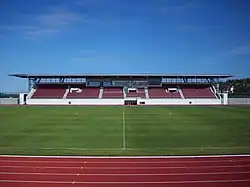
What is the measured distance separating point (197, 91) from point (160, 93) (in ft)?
14.6

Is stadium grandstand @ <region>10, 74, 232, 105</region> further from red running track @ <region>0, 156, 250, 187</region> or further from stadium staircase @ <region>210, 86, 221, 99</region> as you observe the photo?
red running track @ <region>0, 156, 250, 187</region>

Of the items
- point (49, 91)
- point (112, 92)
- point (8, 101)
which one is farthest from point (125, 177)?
point (49, 91)

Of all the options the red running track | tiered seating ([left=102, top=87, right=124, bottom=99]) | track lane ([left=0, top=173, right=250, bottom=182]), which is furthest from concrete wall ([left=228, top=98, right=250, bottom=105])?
track lane ([left=0, top=173, right=250, bottom=182])

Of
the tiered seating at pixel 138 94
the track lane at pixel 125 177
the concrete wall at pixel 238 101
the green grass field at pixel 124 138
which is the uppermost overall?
the tiered seating at pixel 138 94

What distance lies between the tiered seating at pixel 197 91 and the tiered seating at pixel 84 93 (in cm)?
1026

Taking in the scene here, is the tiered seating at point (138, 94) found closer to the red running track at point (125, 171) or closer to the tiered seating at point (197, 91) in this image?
the tiered seating at point (197, 91)

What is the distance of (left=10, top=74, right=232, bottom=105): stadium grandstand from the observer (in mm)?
41500

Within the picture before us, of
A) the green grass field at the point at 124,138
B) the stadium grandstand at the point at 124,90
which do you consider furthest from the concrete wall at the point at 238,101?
the green grass field at the point at 124,138

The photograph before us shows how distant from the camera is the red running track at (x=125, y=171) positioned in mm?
7516

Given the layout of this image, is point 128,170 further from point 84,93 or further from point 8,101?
point 8,101

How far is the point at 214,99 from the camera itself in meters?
42.0

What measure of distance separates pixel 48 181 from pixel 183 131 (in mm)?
9597

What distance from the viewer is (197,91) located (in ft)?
147

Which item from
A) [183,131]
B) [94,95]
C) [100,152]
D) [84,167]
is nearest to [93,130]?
[183,131]
